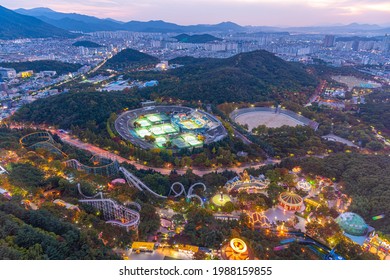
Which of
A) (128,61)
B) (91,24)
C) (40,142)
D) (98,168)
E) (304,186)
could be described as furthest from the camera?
(91,24)

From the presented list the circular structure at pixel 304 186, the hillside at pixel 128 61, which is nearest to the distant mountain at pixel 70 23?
the hillside at pixel 128 61

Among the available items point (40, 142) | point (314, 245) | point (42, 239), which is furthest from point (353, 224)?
point (40, 142)

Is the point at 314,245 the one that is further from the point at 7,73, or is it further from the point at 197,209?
the point at 7,73

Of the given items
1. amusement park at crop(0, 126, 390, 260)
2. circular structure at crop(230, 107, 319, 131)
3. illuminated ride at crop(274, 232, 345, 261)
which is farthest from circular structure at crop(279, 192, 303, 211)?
circular structure at crop(230, 107, 319, 131)

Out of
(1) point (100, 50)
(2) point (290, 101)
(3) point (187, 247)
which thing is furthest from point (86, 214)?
(1) point (100, 50)

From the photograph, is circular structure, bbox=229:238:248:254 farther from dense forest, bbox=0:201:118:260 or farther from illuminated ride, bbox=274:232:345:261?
dense forest, bbox=0:201:118:260

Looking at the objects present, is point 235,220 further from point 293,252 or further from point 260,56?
point 260,56

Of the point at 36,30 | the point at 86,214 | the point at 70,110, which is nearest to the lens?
the point at 86,214
